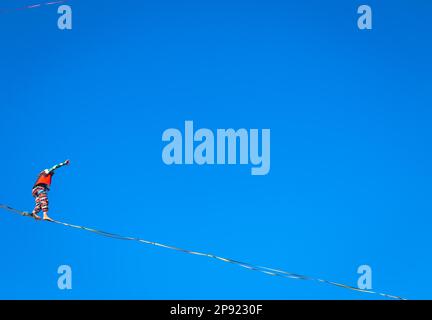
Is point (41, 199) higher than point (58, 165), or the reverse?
point (58, 165)

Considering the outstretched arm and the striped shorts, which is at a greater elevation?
the outstretched arm

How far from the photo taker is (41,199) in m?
4.80

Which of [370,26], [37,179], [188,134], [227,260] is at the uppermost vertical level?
[370,26]

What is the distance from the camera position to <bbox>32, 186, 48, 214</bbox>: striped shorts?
4801 millimetres

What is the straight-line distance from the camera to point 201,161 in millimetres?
4898

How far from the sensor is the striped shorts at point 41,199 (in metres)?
4.80

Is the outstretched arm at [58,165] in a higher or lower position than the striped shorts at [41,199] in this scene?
higher
